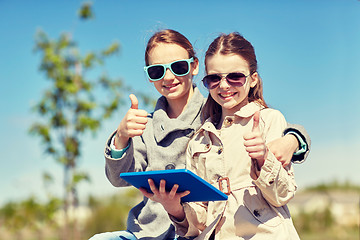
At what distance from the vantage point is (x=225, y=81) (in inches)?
94.8

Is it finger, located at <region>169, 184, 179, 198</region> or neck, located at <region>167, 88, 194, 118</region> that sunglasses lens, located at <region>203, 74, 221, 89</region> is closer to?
neck, located at <region>167, 88, 194, 118</region>

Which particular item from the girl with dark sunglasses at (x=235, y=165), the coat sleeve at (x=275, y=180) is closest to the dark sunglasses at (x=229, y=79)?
the girl with dark sunglasses at (x=235, y=165)

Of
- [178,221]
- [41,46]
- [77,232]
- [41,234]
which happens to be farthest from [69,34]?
[178,221]

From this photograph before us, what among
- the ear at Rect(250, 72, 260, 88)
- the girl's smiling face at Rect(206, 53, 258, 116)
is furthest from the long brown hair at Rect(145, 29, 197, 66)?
the ear at Rect(250, 72, 260, 88)

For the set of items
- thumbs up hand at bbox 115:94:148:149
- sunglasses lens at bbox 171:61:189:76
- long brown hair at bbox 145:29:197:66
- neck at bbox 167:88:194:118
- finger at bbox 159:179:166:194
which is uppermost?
long brown hair at bbox 145:29:197:66

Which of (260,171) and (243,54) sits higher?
(243,54)

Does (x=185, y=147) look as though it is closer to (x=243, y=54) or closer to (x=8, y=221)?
(x=243, y=54)

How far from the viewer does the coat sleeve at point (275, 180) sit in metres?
→ 2.09

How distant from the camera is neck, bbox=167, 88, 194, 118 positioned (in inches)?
113

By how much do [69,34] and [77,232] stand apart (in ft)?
12.6

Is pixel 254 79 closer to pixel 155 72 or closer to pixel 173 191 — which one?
pixel 155 72

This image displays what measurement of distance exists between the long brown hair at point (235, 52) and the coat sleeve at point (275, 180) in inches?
12.1

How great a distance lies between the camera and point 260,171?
209 centimetres

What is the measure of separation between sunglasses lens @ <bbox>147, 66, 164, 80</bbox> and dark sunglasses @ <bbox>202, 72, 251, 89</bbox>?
1.17 ft
